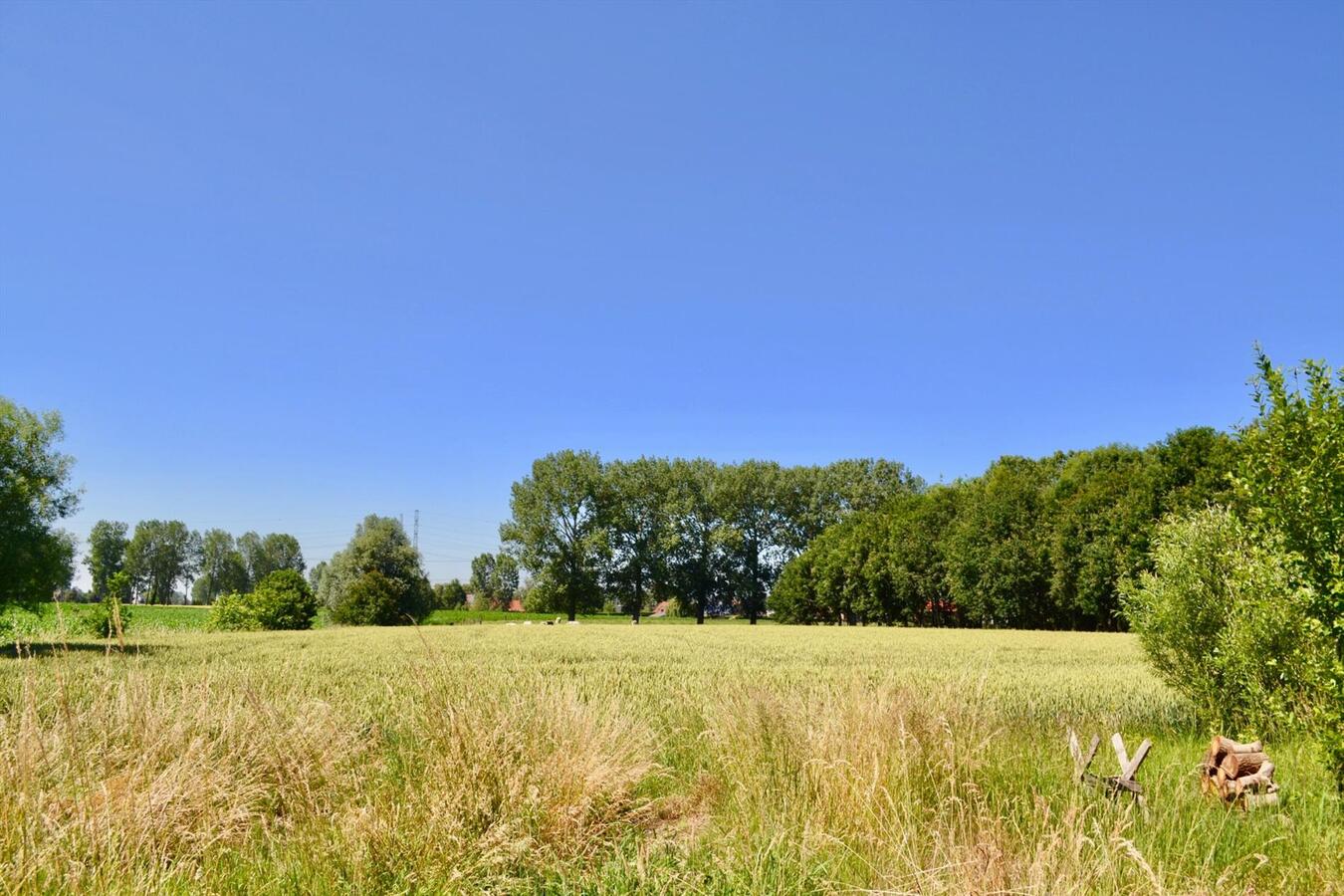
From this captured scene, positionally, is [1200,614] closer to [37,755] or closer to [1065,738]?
[1065,738]

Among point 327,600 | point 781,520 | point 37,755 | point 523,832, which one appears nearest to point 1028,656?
point 523,832

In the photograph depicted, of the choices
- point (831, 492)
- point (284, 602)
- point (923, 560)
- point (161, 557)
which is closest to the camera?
point (284, 602)

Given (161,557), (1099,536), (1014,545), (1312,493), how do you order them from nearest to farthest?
1. (1312,493)
2. (1099,536)
3. (1014,545)
4. (161,557)

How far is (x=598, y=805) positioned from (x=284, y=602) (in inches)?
1564

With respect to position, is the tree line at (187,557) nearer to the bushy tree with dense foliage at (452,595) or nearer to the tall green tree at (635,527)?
the bushy tree with dense foliage at (452,595)

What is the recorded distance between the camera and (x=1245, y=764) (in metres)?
5.67

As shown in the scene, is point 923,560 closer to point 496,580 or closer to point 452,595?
point 496,580

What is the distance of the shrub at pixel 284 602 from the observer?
128 feet

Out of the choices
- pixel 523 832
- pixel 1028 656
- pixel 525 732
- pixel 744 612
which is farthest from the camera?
pixel 744 612

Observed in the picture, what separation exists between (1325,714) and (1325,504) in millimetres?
1500

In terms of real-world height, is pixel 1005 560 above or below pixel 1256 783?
below

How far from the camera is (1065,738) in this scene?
7086 millimetres

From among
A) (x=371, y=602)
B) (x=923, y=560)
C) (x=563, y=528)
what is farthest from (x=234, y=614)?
(x=923, y=560)

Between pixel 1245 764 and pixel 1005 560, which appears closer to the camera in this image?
pixel 1245 764
